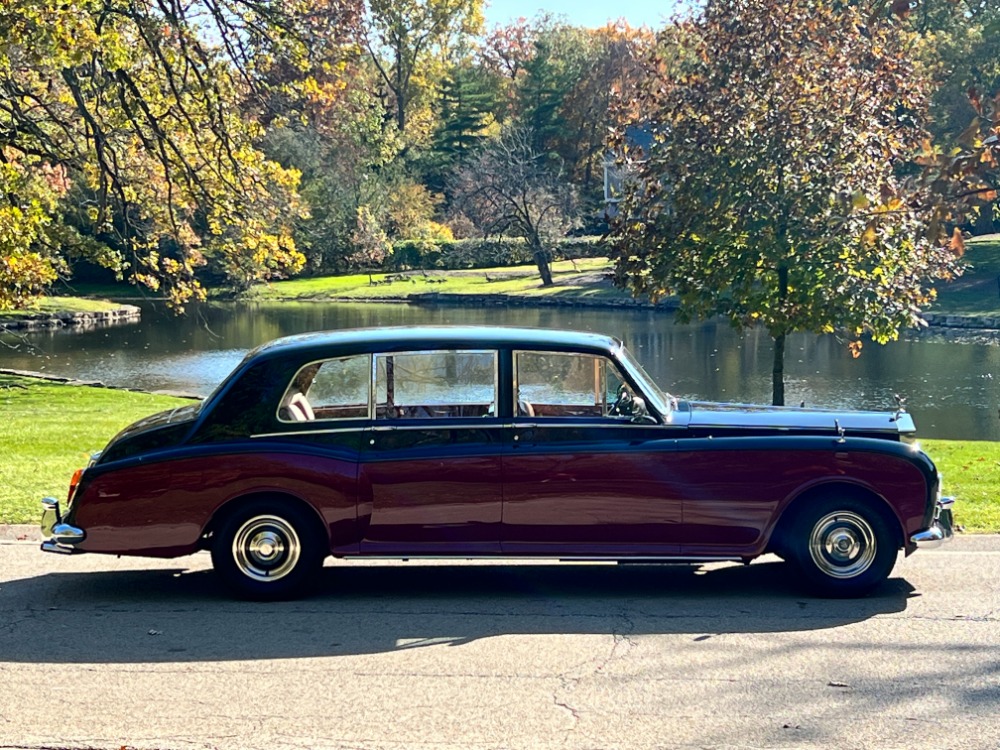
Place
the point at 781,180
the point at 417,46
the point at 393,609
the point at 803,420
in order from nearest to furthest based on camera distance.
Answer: the point at 393,609 < the point at 803,420 < the point at 781,180 < the point at 417,46

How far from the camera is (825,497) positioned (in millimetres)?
7395

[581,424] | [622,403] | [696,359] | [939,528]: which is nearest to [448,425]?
[581,424]

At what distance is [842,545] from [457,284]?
5988cm

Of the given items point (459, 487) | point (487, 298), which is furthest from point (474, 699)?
point (487, 298)

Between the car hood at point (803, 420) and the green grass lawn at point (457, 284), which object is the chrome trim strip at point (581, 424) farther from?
the green grass lawn at point (457, 284)

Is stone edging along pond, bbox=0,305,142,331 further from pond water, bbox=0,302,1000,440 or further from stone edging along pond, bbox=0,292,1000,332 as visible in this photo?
pond water, bbox=0,302,1000,440

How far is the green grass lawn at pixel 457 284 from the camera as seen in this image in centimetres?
6188

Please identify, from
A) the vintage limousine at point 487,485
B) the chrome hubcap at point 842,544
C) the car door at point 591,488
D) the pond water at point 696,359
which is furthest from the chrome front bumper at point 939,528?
the pond water at point 696,359

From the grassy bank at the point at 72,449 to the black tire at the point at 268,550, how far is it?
370 centimetres

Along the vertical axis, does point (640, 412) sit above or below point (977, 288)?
below

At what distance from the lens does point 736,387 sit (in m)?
27.6

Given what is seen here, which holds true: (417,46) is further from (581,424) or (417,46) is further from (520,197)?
(581,424)

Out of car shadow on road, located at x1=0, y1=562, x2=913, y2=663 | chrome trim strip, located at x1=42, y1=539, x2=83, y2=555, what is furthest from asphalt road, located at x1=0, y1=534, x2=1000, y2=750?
chrome trim strip, located at x1=42, y1=539, x2=83, y2=555

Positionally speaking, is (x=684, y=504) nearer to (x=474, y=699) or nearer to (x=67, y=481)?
(x=474, y=699)
